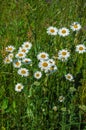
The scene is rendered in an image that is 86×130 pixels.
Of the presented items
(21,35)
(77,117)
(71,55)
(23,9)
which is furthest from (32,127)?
(23,9)

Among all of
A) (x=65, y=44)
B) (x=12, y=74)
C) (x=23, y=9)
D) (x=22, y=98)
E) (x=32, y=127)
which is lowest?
(x=32, y=127)

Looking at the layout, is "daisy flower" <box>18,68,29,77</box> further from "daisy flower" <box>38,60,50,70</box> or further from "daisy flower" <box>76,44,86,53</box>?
"daisy flower" <box>76,44,86,53</box>

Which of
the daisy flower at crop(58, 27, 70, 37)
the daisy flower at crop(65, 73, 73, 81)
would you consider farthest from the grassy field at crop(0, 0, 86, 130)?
the daisy flower at crop(58, 27, 70, 37)

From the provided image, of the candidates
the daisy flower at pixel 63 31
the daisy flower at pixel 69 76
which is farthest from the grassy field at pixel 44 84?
the daisy flower at pixel 63 31

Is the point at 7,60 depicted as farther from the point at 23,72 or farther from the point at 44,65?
the point at 44,65

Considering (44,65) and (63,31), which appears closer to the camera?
(44,65)

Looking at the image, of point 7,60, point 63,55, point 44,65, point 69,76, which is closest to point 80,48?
point 63,55

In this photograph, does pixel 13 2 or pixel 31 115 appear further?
pixel 13 2

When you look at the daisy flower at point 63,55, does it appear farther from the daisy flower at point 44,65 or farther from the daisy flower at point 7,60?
the daisy flower at point 7,60

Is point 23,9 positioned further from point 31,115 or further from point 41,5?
point 31,115
